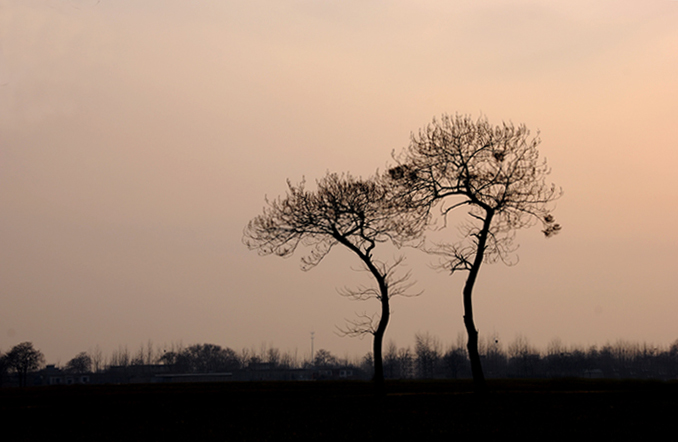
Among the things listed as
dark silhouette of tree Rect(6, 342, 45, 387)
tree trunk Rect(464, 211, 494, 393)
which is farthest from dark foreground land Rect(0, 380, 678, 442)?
dark silhouette of tree Rect(6, 342, 45, 387)

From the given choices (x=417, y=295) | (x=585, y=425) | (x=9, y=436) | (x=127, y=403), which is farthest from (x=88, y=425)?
(x=417, y=295)

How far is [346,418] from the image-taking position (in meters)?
18.4

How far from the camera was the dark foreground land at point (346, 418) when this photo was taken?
50.9ft

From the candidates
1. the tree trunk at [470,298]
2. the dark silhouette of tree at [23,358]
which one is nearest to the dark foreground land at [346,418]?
the tree trunk at [470,298]

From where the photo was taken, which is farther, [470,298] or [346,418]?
[470,298]

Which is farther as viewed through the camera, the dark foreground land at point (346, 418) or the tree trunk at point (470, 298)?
the tree trunk at point (470, 298)

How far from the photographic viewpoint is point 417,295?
3612 centimetres

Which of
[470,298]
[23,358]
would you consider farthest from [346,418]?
[23,358]

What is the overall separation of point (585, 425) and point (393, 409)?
6462 millimetres

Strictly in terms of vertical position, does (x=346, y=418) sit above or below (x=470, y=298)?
below

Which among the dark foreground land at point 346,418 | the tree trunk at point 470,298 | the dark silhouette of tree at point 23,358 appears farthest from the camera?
the dark silhouette of tree at point 23,358

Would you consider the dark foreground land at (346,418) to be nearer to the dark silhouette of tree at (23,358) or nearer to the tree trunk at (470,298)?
the tree trunk at (470,298)

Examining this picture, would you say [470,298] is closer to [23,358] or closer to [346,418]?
[346,418]

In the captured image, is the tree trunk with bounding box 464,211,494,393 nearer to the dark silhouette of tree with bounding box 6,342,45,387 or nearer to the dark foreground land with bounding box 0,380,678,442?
the dark foreground land with bounding box 0,380,678,442
